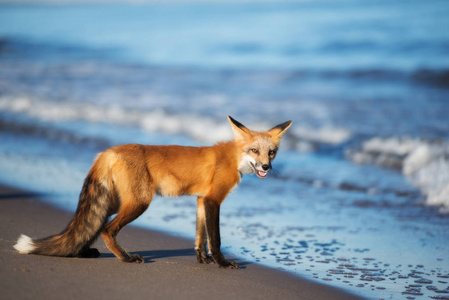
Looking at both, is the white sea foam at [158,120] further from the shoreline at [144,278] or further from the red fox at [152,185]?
the shoreline at [144,278]

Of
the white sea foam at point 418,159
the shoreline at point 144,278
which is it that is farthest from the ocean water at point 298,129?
the shoreline at point 144,278

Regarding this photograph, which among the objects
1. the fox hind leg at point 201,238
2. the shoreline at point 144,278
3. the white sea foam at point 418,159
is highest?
the white sea foam at point 418,159

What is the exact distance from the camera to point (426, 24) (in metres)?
37.7

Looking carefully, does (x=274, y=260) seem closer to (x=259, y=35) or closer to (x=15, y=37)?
(x=259, y=35)

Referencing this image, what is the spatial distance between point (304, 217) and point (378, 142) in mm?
5663

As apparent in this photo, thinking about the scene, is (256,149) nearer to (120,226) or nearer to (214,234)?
(214,234)

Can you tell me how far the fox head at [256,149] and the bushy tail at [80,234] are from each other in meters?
1.58

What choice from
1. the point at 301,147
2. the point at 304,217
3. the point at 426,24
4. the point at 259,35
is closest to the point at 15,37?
the point at 259,35

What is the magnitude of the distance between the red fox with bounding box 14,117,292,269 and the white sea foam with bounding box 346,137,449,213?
4050 mm

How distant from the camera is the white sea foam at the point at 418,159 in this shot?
9711 millimetres

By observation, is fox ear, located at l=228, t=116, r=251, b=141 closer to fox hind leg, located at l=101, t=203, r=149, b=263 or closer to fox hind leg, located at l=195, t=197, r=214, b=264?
fox hind leg, located at l=195, t=197, r=214, b=264

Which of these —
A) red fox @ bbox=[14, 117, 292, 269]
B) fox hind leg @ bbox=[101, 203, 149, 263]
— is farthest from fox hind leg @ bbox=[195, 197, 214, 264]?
fox hind leg @ bbox=[101, 203, 149, 263]

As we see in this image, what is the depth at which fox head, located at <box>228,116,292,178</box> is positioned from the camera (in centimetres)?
641

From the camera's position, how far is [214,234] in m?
6.29
